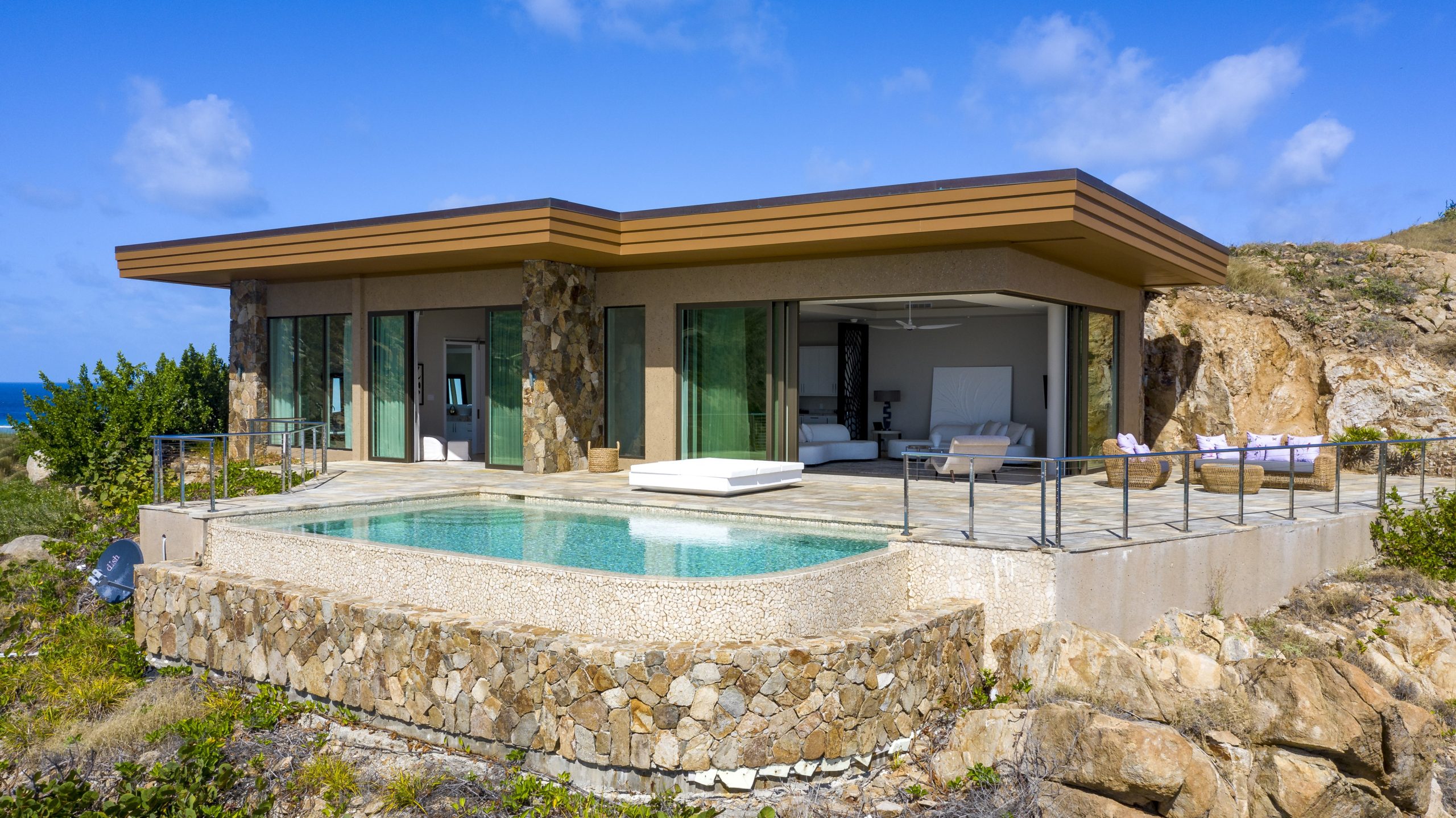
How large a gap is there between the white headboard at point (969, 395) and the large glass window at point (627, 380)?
536cm

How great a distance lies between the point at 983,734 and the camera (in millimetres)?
6383

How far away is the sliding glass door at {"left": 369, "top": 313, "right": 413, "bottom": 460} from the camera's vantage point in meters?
15.6

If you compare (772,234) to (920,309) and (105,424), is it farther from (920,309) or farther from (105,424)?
(105,424)

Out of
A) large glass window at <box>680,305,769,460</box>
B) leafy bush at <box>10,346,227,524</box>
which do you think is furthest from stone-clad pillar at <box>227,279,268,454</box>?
large glass window at <box>680,305,769,460</box>

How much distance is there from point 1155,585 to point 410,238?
9361mm

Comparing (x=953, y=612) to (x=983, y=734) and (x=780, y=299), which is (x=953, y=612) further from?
(x=780, y=299)

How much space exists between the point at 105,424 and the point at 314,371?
3059 mm

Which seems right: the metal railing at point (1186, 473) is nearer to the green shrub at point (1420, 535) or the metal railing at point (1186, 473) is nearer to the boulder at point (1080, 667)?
the green shrub at point (1420, 535)

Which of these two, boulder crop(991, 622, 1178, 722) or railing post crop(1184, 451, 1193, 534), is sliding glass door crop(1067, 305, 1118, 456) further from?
boulder crop(991, 622, 1178, 722)

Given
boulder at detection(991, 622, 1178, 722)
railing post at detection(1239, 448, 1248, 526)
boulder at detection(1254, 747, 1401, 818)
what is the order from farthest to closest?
railing post at detection(1239, 448, 1248, 526)
boulder at detection(991, 622, 1178, 722)
boulder at detection(1254, 747, 1401, 818)

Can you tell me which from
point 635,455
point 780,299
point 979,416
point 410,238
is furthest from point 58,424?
point 979,416

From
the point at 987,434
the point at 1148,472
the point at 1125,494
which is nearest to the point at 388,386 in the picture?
the point at 987,434

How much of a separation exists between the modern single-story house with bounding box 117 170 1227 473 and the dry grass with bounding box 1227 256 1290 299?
5.58 m

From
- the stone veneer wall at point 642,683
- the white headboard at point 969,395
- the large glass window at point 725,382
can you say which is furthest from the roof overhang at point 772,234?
the stone veneer wall at point 642,683
